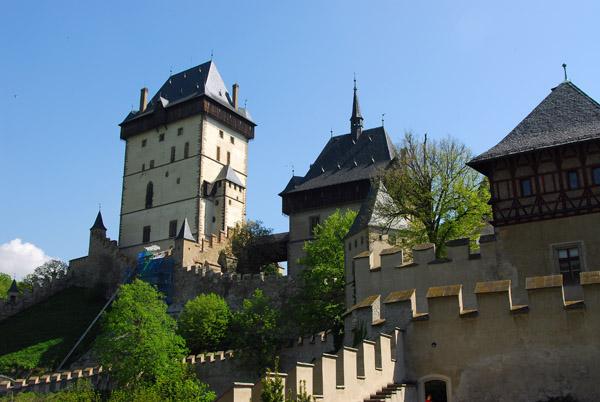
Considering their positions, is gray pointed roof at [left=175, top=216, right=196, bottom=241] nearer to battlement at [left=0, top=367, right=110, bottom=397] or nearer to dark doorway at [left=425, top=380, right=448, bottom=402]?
battlement at [left=0, top=367, right=110, bottom=397]

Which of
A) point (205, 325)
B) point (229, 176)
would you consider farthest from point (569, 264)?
point (229, 176)

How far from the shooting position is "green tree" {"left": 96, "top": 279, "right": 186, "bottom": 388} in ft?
95.9

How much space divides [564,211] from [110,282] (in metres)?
37.9

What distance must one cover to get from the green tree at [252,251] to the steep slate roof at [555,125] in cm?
2932

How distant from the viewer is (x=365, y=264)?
22.0 metres

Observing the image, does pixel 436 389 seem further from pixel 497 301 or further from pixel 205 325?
pixel 205 325

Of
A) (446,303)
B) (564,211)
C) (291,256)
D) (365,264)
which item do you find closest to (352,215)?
(291,256)

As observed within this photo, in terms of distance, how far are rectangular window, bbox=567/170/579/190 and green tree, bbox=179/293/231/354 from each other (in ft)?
62.5

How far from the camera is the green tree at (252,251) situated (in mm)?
49250

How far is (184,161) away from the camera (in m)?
55.7

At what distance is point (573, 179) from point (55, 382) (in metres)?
25.7

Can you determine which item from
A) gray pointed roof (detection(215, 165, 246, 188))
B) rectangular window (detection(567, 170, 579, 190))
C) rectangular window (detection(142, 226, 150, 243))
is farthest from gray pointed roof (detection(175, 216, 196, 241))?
rectangular window (detection(567, 170, 579, 190))

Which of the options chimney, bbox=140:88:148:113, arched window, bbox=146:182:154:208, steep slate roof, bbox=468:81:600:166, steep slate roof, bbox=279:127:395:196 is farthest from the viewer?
chimney, bbox=140:88:148:113

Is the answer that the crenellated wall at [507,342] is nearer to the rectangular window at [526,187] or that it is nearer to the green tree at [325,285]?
the rectangular window at [526,187]
